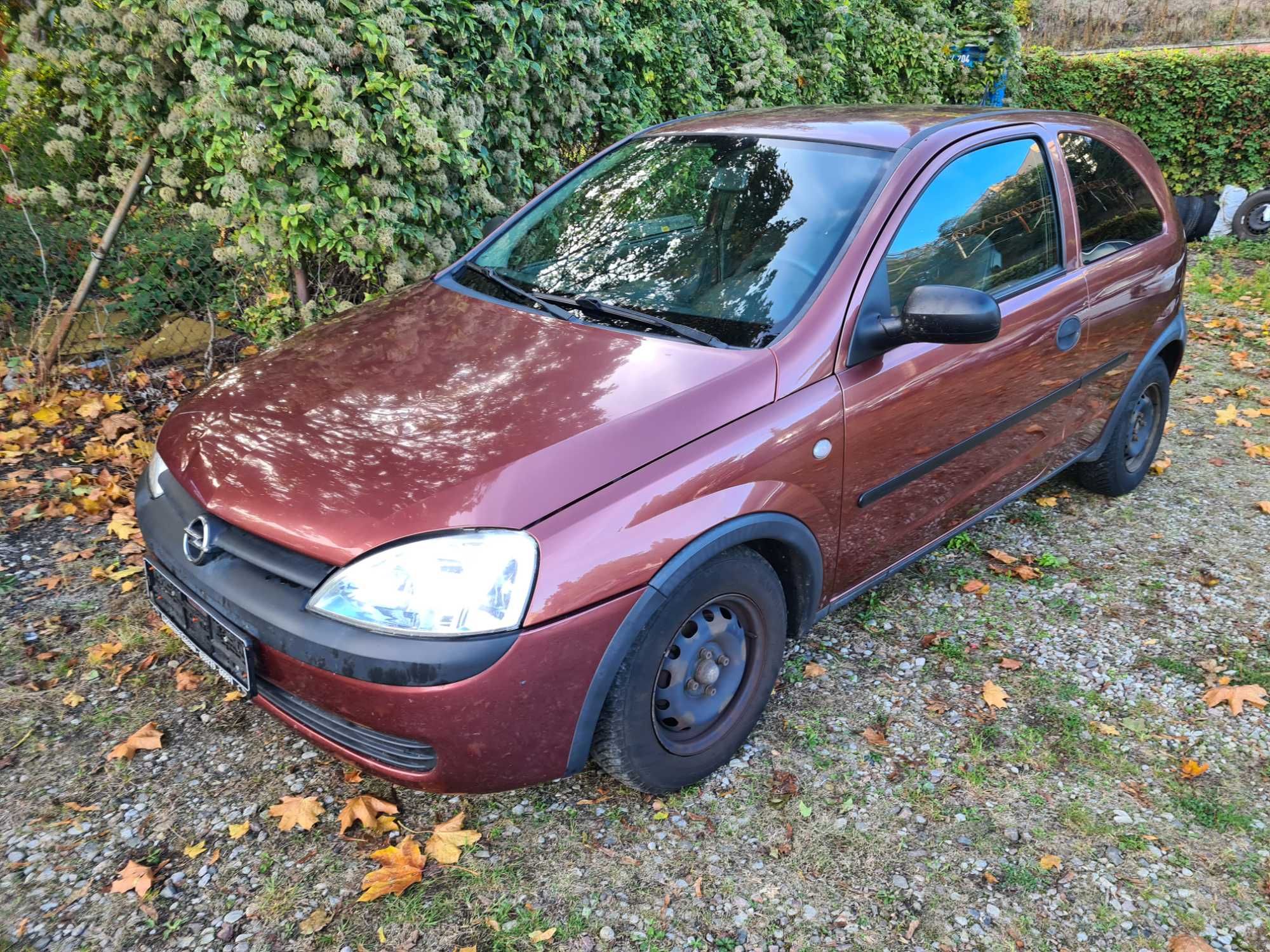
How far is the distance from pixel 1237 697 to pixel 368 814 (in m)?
2.69

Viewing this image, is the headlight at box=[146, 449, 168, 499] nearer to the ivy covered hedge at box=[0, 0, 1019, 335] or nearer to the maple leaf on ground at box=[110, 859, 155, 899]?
the maple leaf on ground at box=[110, 859, 155, 899]

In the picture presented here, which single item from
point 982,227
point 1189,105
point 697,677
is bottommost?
point 697,677

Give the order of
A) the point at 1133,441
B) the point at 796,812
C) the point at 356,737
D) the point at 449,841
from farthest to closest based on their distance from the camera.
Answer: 1. the point at 1133,441
2. the point at 796,812
3. the point at 449,841
4. the point at 356,737

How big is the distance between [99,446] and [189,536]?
2471 millimetres

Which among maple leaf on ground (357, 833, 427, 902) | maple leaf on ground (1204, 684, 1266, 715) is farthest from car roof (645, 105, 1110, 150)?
maple leaf on ground (357, 833, 427, 902)

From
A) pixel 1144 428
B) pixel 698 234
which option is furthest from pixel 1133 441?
pixel 698 234

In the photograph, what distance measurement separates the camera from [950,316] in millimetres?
2383

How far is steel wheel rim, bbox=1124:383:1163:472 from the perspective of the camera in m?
4.09

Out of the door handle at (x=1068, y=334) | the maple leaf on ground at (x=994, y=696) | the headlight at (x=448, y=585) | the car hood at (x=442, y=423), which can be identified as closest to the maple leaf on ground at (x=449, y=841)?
the headlight at (x=448, y=585)

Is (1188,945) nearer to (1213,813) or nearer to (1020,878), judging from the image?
(1020,878)

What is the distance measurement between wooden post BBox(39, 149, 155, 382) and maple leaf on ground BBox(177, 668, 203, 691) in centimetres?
255

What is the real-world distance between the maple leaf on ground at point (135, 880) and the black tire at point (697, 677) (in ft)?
3.70

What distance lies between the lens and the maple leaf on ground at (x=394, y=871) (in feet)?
7.20

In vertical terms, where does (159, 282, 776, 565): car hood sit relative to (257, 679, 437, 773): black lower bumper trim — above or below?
above
